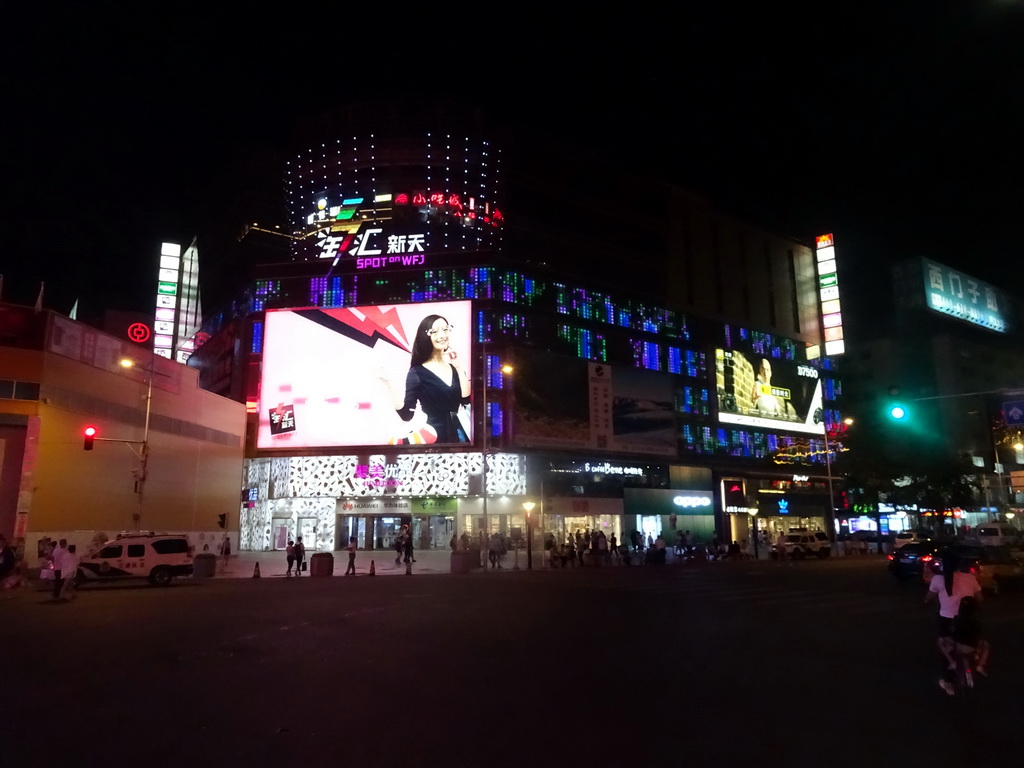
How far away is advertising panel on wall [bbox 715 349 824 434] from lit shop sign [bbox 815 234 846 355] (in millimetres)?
3453

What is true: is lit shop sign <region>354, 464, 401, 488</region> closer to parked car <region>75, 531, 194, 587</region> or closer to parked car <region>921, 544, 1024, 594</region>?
parked car <region>75, 531, 194, 587</region>

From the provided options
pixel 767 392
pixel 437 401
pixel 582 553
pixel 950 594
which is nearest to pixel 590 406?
pixel 437 401

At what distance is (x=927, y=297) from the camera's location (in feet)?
280

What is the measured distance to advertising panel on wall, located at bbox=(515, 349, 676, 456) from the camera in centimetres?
5231

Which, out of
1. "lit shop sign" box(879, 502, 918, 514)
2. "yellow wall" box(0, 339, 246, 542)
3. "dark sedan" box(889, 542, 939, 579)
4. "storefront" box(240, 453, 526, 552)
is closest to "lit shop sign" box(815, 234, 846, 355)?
"lit shop sign" box(879, 502, 918, 514)

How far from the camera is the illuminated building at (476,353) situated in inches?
2060

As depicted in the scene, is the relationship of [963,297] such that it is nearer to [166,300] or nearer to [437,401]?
[437,401]

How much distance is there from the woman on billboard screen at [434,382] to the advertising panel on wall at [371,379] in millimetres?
70

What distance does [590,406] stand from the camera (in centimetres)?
5522

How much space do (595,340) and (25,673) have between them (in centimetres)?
4958

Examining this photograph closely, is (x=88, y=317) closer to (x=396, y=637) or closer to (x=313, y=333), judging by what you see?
(x=313, y=333)

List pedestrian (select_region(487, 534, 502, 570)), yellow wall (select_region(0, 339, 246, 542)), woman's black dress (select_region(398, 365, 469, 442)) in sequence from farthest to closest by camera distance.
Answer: woman's black dress (select_region(398, 365, 469, 442)), pedestrian (select_region(487, 534, 502, 570)), yellow wall (select_region(0, 339, 246, 542))

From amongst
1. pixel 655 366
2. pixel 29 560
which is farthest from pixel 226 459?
pixel 655 366

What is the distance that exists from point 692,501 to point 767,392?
14.2 m
